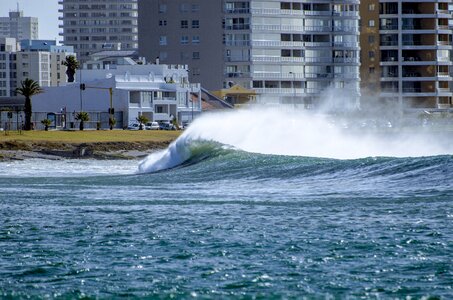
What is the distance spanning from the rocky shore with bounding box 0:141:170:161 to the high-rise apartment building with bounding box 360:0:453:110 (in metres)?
63.7

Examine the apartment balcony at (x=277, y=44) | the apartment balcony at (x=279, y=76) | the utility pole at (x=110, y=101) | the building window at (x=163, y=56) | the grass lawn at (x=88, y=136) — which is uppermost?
the apartment balcony at (x=277, y=44)

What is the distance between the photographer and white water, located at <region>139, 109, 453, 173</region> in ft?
174

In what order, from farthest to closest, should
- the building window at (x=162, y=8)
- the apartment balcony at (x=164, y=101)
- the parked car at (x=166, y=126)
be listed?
the building window at (x=162, y=8)
the apartment balcony at (x=164, y=101)
the parked car at (x=166, y=126)

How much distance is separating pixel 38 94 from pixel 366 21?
137ft

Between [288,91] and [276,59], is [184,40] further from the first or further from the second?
[288,91]

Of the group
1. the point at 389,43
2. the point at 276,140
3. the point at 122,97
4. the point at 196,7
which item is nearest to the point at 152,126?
the point at 122,97

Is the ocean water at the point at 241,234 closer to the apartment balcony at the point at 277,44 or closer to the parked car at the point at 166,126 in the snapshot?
the parked car at the point at 166,126

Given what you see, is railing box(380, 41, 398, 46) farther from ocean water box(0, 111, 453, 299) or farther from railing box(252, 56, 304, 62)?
ocean water box(0, 111, 453, 299)

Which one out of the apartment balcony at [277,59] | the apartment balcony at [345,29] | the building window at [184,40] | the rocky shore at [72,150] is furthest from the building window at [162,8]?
the rocky shore at [72,150]

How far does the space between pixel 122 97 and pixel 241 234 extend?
284ft

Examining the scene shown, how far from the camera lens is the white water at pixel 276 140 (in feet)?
174

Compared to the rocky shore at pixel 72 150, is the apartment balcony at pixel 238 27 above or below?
above

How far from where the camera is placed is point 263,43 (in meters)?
124

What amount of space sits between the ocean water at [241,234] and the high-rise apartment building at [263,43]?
276ft
